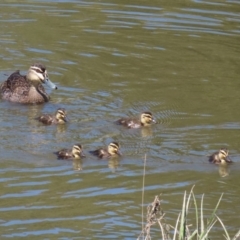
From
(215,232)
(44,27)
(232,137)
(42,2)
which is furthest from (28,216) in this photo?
(42,2)

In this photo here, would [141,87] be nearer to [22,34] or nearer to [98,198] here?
[22,34]

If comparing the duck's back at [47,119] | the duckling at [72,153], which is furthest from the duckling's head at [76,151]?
the duck's back at [47,119]

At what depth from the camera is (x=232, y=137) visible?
32.0 feet

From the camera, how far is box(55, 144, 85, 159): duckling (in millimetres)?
8766

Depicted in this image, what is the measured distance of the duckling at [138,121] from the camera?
32.7 ft

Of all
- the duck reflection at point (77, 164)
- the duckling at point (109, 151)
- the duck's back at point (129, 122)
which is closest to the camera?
the duck reflection at point (77, 164)

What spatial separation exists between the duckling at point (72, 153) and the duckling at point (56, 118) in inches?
45.0

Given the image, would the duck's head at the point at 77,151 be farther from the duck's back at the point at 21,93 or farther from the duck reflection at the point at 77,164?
the duck's back at the point at 21,93

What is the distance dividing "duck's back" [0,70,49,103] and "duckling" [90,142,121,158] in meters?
2.47

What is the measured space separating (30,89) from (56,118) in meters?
1.47

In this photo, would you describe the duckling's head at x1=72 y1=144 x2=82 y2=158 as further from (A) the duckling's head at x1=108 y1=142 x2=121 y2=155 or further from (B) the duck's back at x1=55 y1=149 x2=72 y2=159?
(A) the duckling's head at x1=108 y1=142 x2=121 y2=155

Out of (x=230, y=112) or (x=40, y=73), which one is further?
(x=40, y=73)

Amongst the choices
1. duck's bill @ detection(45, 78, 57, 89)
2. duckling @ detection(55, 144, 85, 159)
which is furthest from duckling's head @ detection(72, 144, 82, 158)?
duck's bill @ detection(45, 78, 57, 89)

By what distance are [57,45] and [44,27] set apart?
3.35 ft
